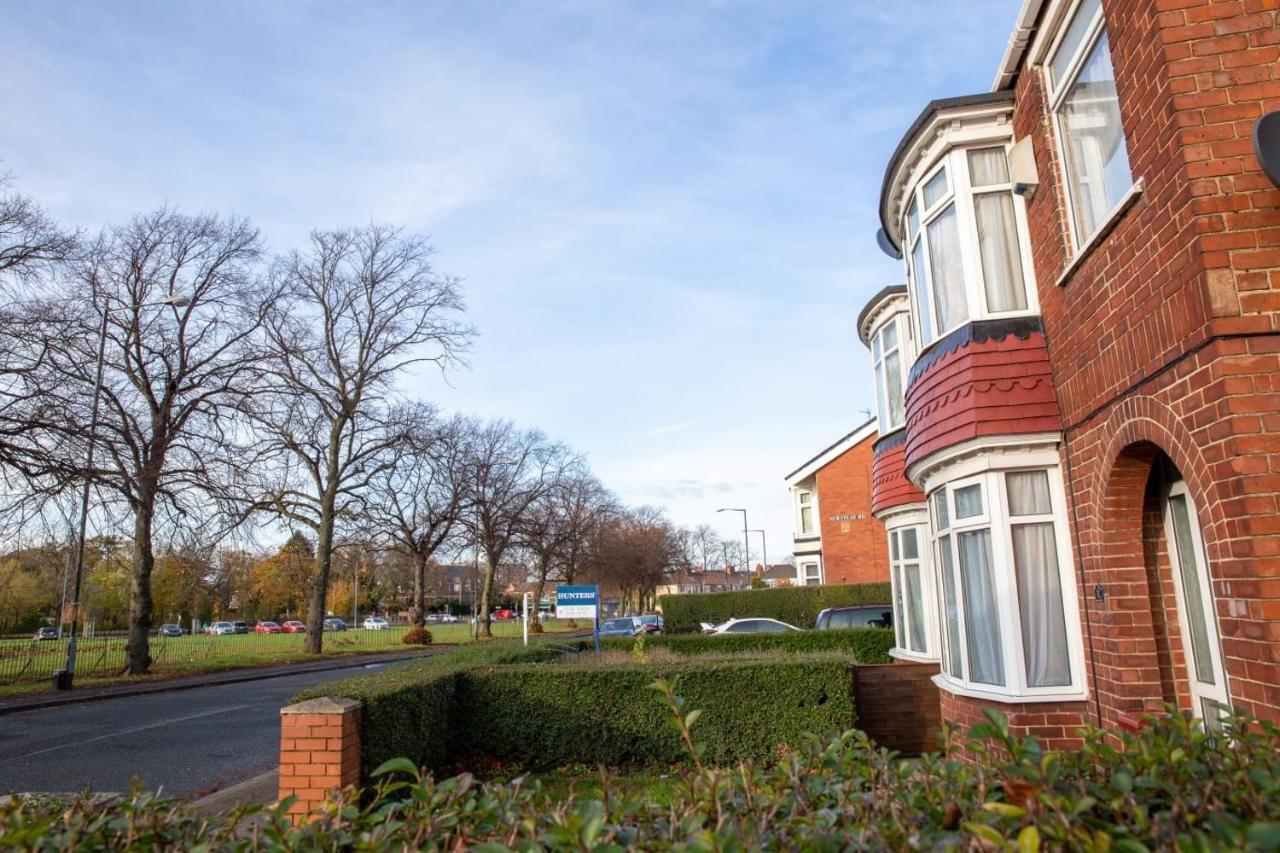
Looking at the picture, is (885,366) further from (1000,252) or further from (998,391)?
(998,391)

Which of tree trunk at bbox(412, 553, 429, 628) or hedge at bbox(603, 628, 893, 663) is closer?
hedge at bbox(603, 628, 893, 663)

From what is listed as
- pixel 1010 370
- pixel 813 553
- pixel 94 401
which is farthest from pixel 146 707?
pixel 813 553

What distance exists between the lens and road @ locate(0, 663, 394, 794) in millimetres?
9820

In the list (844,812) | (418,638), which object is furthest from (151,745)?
(418,638)

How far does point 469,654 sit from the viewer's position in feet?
38.9

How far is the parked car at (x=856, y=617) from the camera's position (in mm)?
19781

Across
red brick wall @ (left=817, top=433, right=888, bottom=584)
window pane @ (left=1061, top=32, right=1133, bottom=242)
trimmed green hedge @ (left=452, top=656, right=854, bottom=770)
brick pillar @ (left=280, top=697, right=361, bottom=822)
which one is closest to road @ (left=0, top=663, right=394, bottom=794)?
brick pillar @ (left=280, top=697, right=361, bottom=822)

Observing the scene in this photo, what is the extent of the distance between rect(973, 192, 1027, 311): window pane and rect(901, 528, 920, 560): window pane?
A: 5.02 metres

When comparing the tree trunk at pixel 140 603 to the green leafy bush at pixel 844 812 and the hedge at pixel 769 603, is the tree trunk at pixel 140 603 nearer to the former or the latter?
the hedge at pixel 769 603

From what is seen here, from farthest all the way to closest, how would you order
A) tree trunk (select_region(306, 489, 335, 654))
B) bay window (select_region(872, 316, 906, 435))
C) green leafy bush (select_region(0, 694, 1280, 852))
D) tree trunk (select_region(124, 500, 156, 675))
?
1. tree trunk (select_region(306, 489, 335, 654))
2. tree trunk (select_region(124, 500, 156, 675))
3. bay window (select_region(872, 316, 906, 435))
4. green leafy bush (select_region(0, 694, 1280, 852))

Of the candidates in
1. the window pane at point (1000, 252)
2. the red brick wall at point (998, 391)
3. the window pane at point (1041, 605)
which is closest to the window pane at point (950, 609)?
the window pane at point (1041, 605)

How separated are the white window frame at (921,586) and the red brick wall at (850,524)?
21.3 metres

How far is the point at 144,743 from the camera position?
12.4m

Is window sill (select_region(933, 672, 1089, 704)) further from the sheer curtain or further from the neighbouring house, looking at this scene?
the neighbouring house
